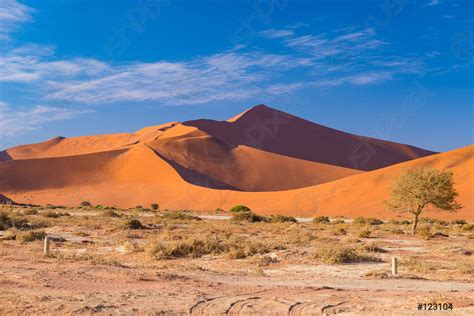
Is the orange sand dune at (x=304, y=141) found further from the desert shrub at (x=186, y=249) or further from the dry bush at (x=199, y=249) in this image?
the desert shrub at (x=186, y=249)

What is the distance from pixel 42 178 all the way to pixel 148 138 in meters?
35.7

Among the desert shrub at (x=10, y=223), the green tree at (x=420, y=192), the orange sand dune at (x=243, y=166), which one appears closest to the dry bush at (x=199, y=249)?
the desert shrub at (x=10, y=223)

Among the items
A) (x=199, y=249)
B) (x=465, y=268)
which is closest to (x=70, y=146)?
(x=199, y=249)

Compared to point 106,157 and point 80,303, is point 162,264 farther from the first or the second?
point 106,157

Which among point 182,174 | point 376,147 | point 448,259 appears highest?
point 376,147

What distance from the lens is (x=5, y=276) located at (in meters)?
12.7

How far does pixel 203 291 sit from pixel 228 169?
276ft

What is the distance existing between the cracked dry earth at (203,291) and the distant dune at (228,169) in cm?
4294

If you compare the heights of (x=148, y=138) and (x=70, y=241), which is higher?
(x=148, y=138)

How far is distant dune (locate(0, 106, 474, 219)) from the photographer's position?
66500 millimetres

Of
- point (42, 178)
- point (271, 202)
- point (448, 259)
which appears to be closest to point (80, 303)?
point (448, 259)

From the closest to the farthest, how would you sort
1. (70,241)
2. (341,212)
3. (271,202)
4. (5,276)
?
(5,276), (70,241), (341,212), (271,202)

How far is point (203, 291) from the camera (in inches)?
456

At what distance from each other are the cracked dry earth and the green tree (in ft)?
55.4
